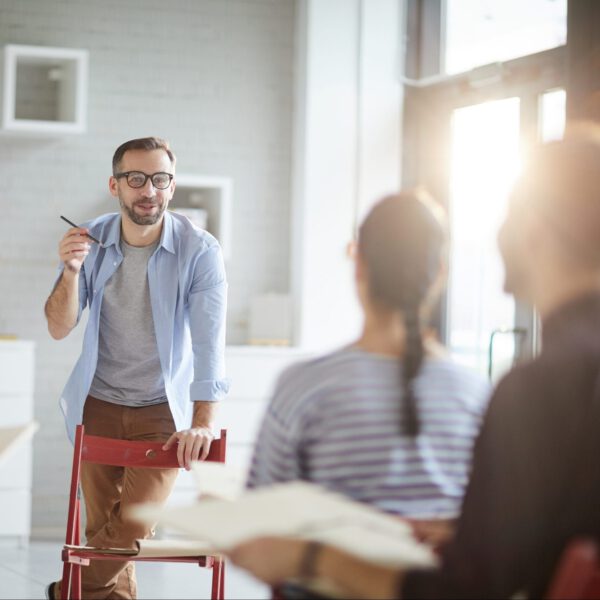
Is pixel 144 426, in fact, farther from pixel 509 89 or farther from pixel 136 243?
pixel 509 89

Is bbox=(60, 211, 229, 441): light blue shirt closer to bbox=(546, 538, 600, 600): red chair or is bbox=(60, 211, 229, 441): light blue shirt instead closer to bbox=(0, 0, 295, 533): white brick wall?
bbox=(546, 538, 600, 600): red chair

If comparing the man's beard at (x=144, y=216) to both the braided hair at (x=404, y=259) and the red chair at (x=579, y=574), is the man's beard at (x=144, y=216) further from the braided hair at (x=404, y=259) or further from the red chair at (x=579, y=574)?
the red chair at (x=579, y=574)

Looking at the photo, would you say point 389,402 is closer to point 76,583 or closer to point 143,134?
point 76,583

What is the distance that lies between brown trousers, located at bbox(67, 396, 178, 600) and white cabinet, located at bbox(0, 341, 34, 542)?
77.7 inches

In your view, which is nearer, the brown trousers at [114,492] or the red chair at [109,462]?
the red chair at [109,462]

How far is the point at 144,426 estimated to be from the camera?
9.98ft

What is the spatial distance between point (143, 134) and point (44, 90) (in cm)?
54

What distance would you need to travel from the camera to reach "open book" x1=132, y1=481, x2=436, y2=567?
1188 millimetres

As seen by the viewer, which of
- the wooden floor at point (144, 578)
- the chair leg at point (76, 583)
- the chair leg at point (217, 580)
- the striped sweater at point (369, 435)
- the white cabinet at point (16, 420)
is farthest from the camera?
the white cabinet at point (16, 420)

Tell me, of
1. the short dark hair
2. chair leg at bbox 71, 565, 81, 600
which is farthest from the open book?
the short dark hair

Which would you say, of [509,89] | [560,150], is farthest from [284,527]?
[509,89]

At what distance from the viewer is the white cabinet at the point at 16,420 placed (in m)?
4.91

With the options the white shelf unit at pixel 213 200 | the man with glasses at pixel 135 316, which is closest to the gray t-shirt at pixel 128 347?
the man with glasses at pixel 135 316

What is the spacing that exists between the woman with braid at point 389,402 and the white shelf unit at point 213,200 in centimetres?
→ 399
